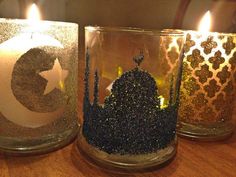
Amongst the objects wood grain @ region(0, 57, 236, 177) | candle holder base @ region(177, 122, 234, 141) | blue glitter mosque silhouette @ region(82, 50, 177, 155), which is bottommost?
wood grain @ region(0, 57, 236, 177)

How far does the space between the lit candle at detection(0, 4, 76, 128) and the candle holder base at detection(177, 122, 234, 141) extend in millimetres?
190

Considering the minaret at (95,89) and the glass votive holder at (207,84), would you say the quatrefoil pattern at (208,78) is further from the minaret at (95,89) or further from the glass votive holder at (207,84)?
the minaret at (95,89)

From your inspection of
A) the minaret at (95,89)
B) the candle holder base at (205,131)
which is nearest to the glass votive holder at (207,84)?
the candle holder base at (205,131)

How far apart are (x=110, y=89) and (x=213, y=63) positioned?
6.4 inches

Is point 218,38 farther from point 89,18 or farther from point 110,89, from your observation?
point 89,18

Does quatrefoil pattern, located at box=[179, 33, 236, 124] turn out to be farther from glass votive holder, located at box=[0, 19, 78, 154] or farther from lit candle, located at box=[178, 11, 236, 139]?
glass votive holder, located at box=[0, 19, 78, 154]

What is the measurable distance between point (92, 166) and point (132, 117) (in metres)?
0.07

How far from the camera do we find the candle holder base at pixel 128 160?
33cm

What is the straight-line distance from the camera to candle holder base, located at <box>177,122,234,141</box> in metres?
0.42

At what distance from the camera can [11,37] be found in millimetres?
342

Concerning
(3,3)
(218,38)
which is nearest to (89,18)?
(3,3)

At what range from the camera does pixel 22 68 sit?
34 centimetres

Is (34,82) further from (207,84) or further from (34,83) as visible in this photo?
(207,84)

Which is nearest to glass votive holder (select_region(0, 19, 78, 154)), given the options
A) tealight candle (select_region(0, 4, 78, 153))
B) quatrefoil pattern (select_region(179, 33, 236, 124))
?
tealight candle (select_region(0, 4, 78, 153))
